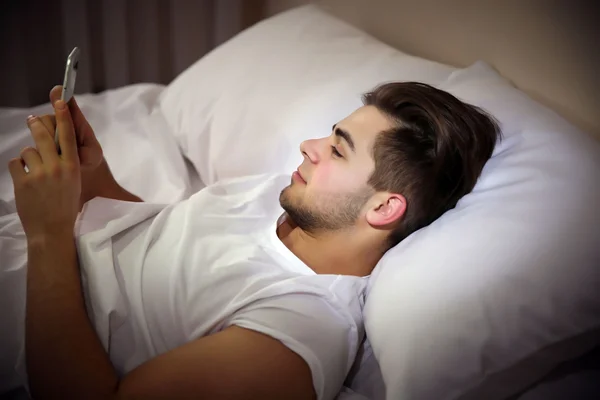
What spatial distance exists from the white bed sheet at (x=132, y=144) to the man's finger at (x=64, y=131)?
1.07ft

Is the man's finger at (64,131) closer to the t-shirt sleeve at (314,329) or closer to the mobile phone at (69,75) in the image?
the mobile phone at (69,75)

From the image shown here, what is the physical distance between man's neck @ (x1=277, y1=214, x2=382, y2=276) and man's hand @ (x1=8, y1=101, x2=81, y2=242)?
0.38 meters

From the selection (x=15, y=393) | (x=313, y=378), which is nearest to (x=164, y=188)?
(x=15, y=393)

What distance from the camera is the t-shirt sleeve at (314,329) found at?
745mm

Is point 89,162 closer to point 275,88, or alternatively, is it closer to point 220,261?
point 220,261

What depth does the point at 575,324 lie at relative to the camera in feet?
2.39

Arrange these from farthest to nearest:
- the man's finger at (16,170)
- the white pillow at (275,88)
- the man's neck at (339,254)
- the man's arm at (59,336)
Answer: the white pillow at (275,88), the man's neck at (339,254), the man's finger at (16,170), the man's arm at (59,336)

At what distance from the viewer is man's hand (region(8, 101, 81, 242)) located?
80cm

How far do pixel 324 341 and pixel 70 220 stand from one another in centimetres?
41

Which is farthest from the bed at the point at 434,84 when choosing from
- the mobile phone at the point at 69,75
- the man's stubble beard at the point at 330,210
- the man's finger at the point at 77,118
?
the mobile phone at the point at 69,75

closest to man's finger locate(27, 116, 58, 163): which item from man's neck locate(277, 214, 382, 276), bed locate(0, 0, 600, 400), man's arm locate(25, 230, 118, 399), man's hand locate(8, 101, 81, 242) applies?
man's hand locate(8, 101, 81, 242)

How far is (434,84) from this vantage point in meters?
1.07

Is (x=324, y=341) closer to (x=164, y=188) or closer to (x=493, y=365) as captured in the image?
(x=493, y=365)

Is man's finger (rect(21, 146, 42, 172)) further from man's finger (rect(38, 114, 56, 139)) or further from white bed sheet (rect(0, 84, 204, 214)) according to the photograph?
white bed sheet (rect(0, 84, 204, 214))
